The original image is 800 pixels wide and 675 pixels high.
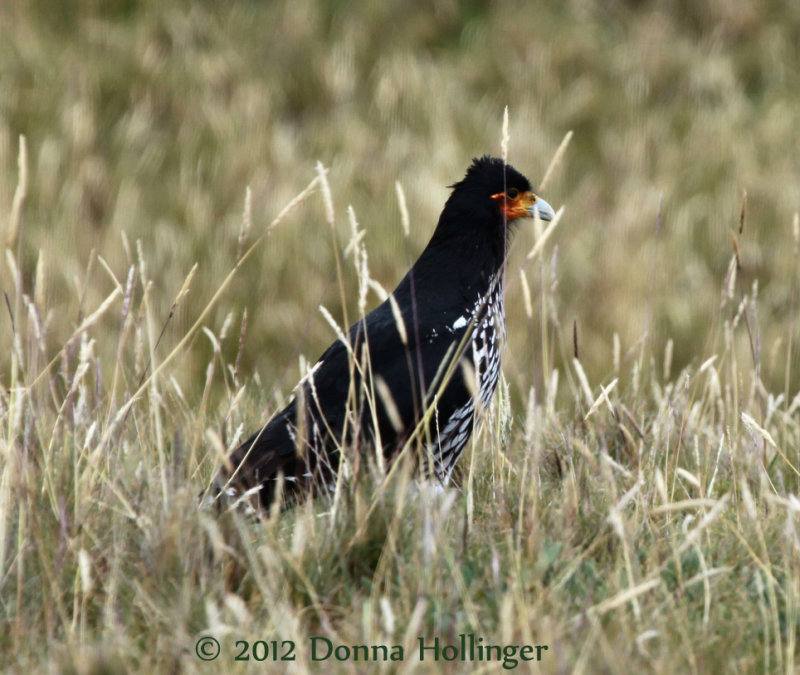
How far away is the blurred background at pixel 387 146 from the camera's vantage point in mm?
7070

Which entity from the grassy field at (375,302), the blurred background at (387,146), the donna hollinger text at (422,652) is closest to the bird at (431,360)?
the grassy field at (375,302)

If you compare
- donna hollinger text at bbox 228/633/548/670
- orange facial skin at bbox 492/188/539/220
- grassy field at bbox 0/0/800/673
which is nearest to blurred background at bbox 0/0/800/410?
grassy field at bbox 0/0/800/673

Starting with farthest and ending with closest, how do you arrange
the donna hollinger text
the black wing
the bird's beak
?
the bird's beak < the black wing < the donna hollinger text

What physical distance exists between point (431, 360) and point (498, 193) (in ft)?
2.56

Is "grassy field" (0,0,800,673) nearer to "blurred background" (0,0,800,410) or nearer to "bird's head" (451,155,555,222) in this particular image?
"blurred background" (0,0,800,410)

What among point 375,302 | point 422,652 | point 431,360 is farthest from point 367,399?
point 375,302

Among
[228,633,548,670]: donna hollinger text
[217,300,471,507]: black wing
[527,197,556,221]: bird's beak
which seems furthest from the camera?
[527,197,556,221]: bird's beak

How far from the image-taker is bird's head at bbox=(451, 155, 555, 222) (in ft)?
14.2

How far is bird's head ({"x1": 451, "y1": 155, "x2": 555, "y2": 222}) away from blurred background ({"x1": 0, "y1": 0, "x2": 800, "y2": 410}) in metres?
1.66

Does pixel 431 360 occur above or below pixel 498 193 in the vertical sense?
below

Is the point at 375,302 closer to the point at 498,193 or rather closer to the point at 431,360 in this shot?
the point at 498,193

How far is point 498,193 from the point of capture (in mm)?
4344

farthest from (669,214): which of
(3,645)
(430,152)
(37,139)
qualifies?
(3,645)

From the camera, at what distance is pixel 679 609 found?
243 centimetres
